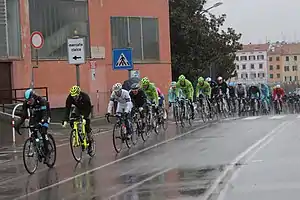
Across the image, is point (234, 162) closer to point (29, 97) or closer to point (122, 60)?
point (29, 97)

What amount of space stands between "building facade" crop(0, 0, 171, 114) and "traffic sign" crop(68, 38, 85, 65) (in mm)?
4708

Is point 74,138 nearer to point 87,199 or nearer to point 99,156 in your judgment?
point 99,156

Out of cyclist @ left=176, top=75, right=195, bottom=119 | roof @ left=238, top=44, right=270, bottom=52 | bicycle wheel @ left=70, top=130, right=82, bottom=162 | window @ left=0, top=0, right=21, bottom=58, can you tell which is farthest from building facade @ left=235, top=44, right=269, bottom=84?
bicycle wheel @ left=70, top=130, right=82, bottom=162

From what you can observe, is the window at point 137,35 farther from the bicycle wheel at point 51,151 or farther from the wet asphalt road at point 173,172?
the bicycle wheel at point 51,151

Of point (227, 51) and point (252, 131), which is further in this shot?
point (227, 51)

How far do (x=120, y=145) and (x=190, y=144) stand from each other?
1903 mm

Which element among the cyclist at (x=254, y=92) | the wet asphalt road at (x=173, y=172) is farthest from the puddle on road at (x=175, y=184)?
the cyclist at (x=254, y=92)

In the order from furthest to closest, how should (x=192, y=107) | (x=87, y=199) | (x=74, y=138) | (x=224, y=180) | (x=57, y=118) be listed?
(x=57, y=118)
(x=192, y=107)
(x=74, y=138)
(x=224, y=180)
(x=87, y=199)

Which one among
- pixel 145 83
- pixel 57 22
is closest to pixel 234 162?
pixel 145 83

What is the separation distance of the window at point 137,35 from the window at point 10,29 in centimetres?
739

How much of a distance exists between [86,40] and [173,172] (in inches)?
806

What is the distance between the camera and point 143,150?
1631 centimetres

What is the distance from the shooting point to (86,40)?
103 ft

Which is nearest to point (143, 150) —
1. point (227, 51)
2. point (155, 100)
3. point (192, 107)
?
point (155, 100)
